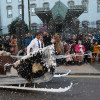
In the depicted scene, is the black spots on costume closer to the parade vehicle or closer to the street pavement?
the parade vehicle

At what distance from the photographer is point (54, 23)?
2886 centimetres

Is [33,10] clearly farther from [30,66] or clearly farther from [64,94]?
[64,94]

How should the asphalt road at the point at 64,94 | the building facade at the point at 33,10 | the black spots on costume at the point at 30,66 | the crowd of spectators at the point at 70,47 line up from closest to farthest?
the asphalt road at the point at 64,94 → the black spots on costume at the point at 30,66 → the crowd of spectators at the point at 70,47 → the building facade at the point at 33,10

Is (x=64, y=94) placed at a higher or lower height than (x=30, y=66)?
lower

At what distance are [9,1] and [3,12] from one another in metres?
2.77

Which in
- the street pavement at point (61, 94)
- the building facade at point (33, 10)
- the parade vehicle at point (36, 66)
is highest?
the building facade at point (33, 10)

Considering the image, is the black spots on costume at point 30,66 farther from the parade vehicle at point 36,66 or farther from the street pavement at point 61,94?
the street pavement at point 61,94

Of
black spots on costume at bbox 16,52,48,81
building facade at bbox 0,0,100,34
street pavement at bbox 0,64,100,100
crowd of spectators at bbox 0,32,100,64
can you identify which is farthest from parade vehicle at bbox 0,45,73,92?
building facade at bbox 0,0,100,34

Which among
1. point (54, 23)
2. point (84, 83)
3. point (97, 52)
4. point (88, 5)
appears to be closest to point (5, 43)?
point (97, 52)

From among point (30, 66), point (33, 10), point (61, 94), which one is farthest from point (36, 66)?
point (33, 10)

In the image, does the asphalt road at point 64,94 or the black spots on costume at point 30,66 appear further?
the black spots on costume at point 30,66

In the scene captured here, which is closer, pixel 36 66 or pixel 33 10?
pixel 36 66

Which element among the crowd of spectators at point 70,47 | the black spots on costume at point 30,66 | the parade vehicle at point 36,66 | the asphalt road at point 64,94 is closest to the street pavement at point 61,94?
the asphalt road at point 64,94

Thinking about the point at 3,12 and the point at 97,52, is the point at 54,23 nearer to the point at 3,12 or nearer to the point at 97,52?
the point at 97,52
